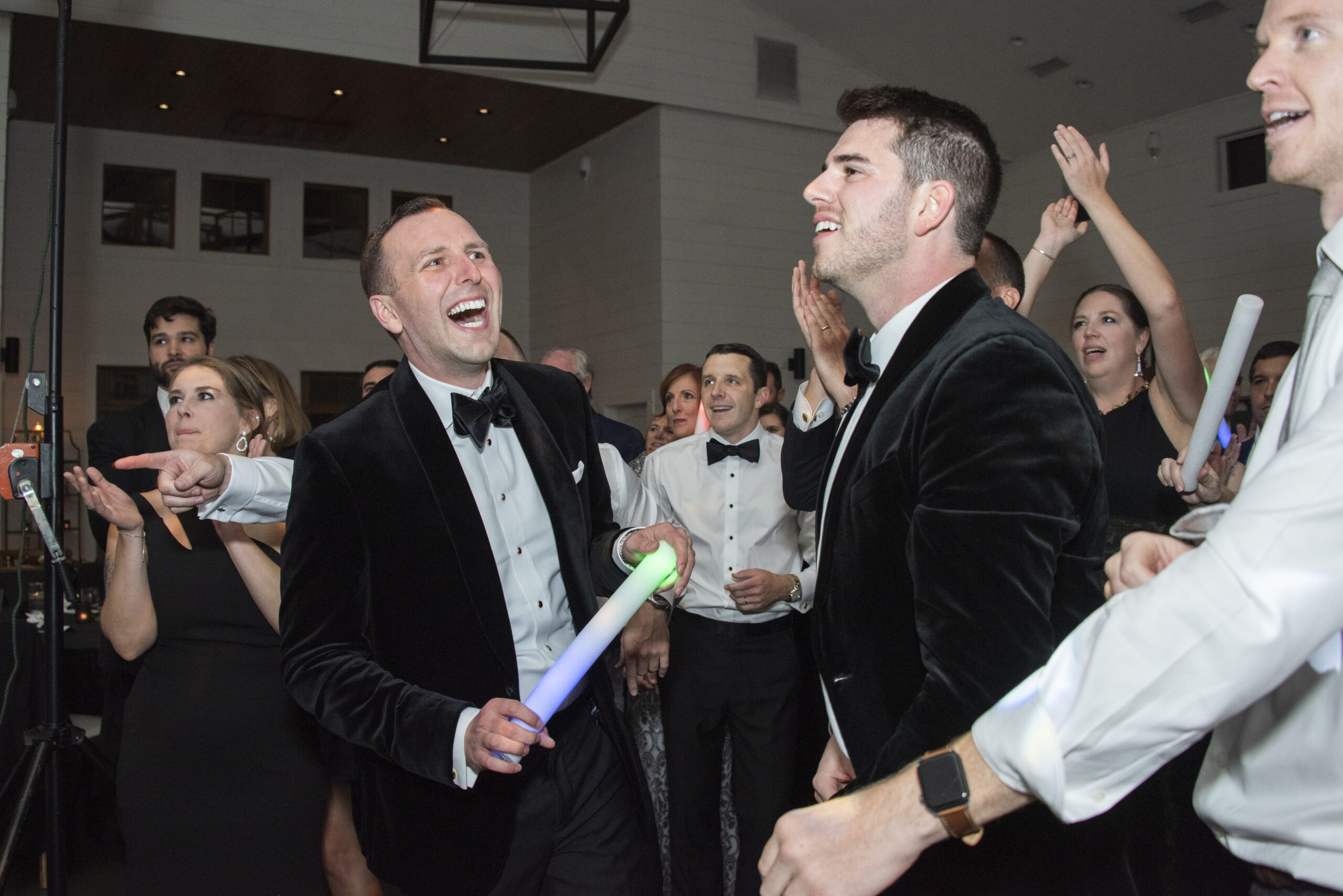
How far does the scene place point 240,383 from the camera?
270 centimetres

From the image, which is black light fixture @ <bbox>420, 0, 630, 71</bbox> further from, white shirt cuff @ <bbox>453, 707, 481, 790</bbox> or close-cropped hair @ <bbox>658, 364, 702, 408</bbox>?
white shirt cuff @ <bbox>453, 707, 481, 790</bbox>

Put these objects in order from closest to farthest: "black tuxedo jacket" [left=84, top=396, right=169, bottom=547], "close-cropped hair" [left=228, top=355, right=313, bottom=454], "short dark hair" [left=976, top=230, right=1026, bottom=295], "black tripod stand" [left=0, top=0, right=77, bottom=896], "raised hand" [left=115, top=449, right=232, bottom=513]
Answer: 1. "raised hand" [left=115, top=449, right=232, bottom=513]
2. "short dark hair" [left=976, top=230, right=1026, bottom=295]
3. "black tripod stand" [left=0, top=0, right=77, bottom=896]
4. "close-cropped hair" [left=228, top=355, right=313, bottom=454]
5. "black tuxedo jacket" [left=84, top=396, right=169, bottom=547]

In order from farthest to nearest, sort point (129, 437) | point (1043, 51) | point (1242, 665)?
point (1043, 51)
point (129, 437)
point (1242, 665)

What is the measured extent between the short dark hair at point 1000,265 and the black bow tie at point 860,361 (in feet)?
3.13

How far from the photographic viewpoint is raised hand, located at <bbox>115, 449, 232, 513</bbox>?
1928mm

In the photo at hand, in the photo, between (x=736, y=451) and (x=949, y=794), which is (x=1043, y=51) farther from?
(x=949, y=794)

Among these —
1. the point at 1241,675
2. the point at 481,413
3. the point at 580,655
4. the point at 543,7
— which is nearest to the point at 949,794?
the point at 1241,675

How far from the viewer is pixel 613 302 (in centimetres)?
1141

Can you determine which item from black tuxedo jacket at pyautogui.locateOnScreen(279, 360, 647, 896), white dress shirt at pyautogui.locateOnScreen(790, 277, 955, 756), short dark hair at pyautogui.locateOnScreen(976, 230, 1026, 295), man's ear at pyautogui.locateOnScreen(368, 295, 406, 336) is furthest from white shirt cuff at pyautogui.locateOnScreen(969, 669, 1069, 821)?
short dark hair at pyautogui.locateOnScreen(976, 230, 1026, 295)

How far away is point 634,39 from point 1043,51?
4.06 m

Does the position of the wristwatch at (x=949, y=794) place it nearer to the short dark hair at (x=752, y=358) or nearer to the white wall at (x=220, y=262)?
the short dark hair at (x=752, y=358)

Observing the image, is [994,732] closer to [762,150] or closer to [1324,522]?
[1324,522]

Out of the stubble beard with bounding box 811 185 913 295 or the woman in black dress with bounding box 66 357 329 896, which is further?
the woman in black dress with bounding box 66 357 329 896

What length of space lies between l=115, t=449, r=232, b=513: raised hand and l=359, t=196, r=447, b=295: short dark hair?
1.54 ft
